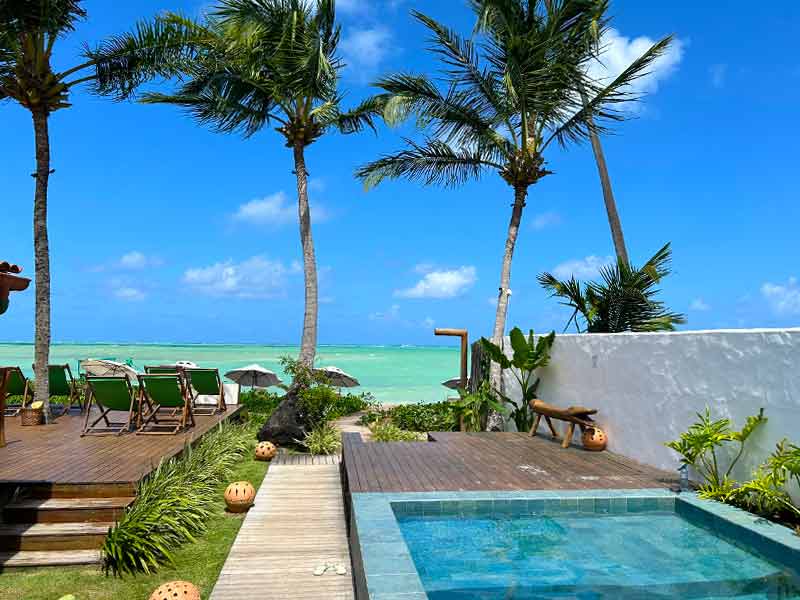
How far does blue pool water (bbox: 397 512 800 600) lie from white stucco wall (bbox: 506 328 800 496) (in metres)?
1.08

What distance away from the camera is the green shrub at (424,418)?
1284cm

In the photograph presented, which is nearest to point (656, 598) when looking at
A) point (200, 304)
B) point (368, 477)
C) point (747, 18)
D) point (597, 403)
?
point (368, 477)

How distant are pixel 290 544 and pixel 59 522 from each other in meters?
1.96

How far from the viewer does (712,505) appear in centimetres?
512

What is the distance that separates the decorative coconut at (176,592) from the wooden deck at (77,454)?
6.38 feet

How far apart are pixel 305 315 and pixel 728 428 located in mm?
9474

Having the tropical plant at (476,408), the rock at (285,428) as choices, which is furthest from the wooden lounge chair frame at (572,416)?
the rock at (285,428)

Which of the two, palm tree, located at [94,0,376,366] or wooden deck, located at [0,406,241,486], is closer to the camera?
wooden deck, located at [0,406,241,486]

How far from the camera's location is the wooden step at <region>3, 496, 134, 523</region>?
17.2 ft

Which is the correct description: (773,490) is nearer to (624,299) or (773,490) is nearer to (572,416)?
(572,416)

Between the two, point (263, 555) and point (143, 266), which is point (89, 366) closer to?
point (263, 555)

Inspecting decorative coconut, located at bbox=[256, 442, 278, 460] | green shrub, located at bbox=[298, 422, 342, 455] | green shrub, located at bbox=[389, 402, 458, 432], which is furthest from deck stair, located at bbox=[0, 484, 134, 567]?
green shrub, located at bbox=[389, 402, 458, 432]

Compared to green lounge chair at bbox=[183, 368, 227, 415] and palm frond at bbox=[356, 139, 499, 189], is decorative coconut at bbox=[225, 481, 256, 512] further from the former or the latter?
palm frond at bbox=[356, 139, 499, 189]

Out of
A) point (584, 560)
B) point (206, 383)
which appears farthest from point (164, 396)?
point (584, 560)
